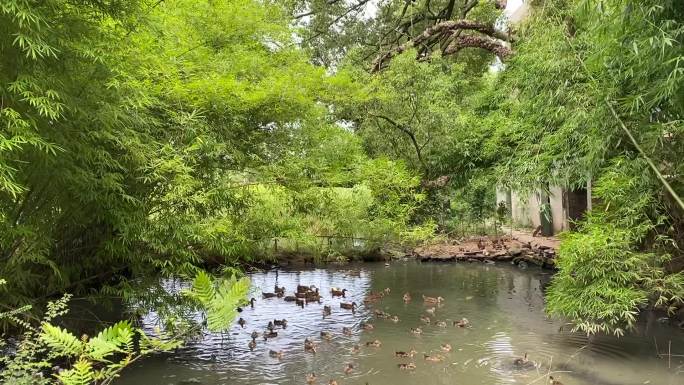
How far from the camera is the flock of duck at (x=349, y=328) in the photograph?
20.6 feet

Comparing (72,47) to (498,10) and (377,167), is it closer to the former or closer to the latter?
(377,167)

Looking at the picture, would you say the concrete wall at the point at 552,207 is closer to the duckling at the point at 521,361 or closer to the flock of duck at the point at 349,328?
the flock of duck at the point at 349,328

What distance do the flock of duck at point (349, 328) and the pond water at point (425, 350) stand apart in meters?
0.07

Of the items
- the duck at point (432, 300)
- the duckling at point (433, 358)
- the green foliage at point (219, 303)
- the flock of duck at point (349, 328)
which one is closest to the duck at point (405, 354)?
the flock of duck at point (349, 328)

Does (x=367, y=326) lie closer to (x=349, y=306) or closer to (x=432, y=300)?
(x=349, y=306)

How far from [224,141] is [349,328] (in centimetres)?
326

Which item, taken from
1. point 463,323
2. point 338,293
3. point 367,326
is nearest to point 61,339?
point 367,326

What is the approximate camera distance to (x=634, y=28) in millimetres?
4883

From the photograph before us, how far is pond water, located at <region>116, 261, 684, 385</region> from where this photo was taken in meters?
5.96

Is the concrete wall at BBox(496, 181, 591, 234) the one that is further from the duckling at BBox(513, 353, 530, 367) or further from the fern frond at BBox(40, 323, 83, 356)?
the fern frond at BBox(40, 323, 83, 356)

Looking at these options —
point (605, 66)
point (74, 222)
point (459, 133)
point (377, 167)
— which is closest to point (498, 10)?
point (459, 133)

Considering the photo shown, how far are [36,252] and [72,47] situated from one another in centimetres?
218

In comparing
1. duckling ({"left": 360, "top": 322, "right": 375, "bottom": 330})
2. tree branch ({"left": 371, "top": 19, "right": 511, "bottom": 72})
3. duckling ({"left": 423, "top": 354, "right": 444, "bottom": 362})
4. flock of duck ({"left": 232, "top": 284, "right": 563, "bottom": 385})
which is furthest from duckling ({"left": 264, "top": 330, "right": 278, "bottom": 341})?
tree branch ({"left": 371, "top": 19, "right": 511, "bottom": 72})

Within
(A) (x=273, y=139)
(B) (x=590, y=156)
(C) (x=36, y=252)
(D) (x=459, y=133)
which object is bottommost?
(C) (x=36, y=252)
